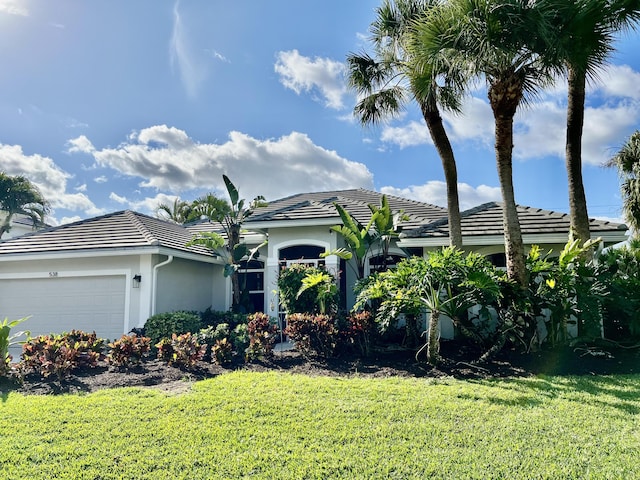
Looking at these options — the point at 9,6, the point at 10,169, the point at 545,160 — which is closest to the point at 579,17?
the point at 545,160

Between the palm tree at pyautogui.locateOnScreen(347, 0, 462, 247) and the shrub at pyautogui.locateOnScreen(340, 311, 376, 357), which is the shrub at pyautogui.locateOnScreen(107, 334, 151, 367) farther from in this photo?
the palm tree at pyautogui.locateOnScreen(347, 0, 462, 247)

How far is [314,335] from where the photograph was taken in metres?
9.77

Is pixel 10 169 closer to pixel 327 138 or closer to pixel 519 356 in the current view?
pixel 327 138

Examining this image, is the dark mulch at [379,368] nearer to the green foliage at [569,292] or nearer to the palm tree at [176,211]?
the green foliage at [569,292]

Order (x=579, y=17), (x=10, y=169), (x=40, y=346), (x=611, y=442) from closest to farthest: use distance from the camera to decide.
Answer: (x=611, y=442)
(x=579, y=17)
(x=40, y=346)
(x=10, y=169)

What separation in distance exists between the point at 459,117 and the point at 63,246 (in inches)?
532

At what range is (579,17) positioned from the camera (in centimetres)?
814

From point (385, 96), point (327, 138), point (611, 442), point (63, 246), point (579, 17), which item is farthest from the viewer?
point (327, 138)

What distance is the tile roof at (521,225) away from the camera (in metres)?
11.5

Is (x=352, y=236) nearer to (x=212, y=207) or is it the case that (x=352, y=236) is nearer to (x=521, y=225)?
(x=212, y=207)

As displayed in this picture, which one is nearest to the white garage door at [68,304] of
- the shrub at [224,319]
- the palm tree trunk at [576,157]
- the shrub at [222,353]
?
the shrub at [224,319]

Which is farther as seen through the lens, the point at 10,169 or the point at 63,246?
the point at 10,169

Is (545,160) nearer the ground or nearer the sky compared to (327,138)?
nearer the ground

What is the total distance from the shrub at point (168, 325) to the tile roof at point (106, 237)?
2.26 m
